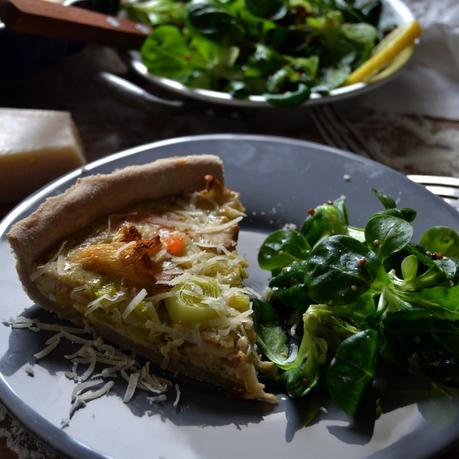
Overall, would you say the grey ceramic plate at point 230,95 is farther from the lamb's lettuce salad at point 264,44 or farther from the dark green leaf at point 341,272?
the dark green leaf at point 341,272

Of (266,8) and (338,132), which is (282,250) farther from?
(266,8)

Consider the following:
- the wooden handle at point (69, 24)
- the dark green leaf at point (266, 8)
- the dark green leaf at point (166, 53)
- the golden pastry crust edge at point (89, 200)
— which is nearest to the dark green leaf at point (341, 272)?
the golden pastry crust edge at point (89, 200)

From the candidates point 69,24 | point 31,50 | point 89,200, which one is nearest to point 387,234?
point 89,200

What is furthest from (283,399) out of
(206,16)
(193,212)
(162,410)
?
(206,16)

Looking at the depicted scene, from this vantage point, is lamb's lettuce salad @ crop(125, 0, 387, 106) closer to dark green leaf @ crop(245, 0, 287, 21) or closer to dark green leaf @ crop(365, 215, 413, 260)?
dark green leaf @ crop(245, 0, 287, 21)

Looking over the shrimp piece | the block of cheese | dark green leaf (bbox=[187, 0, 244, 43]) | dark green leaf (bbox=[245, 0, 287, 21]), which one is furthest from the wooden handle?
the shrimp piece

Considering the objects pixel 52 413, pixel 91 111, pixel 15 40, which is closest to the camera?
pixel 52 413

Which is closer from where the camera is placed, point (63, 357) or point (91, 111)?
point (63, 357)

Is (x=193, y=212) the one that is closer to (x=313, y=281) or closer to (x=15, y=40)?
(x=313, y=281)
